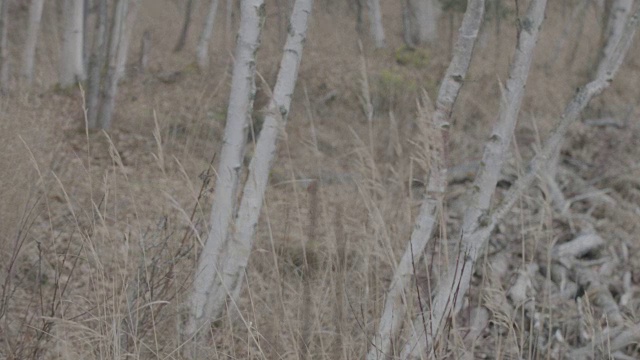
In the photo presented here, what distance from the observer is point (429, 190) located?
116 inches

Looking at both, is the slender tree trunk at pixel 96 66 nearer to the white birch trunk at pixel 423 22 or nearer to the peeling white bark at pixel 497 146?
the peeling white bark at pixel 497 146

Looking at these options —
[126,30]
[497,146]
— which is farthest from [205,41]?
[497,146]

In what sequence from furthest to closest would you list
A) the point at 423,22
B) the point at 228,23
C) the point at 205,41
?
1. the point at 228,23
2. the point at 423,22
3. the point at 205,41

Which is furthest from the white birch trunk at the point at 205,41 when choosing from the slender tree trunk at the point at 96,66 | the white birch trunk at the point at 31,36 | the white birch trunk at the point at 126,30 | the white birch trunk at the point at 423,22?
the slender tree trunk at the point at 96,66

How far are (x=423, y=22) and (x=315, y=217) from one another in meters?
11.3

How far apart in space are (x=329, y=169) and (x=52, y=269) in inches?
133

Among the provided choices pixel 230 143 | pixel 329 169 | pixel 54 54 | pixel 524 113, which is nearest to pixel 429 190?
pixel 230 143

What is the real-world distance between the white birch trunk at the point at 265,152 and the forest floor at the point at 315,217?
6.8 inches

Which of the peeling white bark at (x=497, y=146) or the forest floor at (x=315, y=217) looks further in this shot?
the peeling white bark at (x=497, y=146)

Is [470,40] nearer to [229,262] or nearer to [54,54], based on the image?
[229,262]

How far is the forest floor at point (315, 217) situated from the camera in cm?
278

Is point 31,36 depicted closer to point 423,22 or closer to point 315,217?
point 423,22

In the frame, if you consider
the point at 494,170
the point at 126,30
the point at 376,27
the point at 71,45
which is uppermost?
the point at 376,27

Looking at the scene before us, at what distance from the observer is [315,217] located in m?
3.29
